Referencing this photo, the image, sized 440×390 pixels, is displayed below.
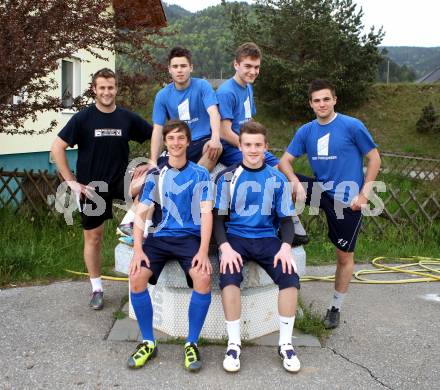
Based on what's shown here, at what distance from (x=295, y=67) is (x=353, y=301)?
15891 millimetres

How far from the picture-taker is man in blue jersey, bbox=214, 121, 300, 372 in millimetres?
3307

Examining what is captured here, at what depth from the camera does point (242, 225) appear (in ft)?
11.7

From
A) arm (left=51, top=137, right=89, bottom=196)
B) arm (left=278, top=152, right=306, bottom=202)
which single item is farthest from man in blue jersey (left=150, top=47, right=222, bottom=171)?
arm (left=51, top=137, right=89, bottom=196)

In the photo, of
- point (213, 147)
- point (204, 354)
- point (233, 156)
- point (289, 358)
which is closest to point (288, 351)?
point (289, 358)

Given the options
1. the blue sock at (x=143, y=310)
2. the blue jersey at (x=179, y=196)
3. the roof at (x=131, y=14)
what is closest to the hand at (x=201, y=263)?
the blue jersey at (x=179, y=196)

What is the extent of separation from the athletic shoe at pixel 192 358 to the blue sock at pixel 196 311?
42mm

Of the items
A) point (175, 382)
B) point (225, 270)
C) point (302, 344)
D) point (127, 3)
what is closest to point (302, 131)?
point (225, 270)

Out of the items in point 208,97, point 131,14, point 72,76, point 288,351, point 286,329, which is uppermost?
point 131,14

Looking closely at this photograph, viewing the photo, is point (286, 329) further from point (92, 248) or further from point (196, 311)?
point (92, 248)

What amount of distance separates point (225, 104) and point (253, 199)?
1.05 m

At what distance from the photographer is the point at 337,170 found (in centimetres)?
393

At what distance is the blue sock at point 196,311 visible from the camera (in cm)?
328

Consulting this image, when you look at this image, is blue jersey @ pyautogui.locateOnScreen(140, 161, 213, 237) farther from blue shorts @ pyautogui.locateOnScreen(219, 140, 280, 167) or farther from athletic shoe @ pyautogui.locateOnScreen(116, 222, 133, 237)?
blue shorts @ pyautogui.locateOnScreen(219, 140, 280, 167)

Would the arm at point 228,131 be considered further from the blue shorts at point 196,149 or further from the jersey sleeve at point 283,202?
the jersey sleeve at point 283,202
